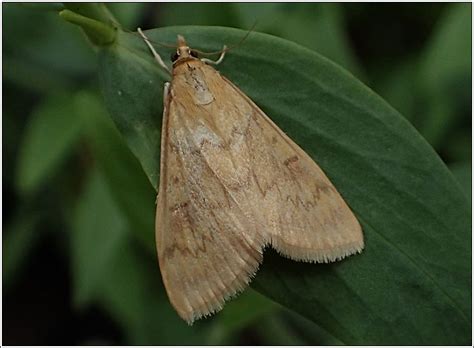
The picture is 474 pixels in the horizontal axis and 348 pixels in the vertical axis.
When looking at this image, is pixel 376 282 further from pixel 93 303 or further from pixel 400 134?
pixel 93 303

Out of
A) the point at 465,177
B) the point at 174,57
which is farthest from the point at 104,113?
the point at 465,177

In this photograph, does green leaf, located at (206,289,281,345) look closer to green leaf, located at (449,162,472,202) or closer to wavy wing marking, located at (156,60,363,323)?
wavy wing marking, located at (156,60,363,323)

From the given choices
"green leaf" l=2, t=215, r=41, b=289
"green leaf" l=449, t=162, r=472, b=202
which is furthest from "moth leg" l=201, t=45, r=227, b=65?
"green leaf" l=2, t=215, r=41, b=289

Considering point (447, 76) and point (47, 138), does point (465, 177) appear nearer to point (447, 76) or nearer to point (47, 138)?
point (447, 76)

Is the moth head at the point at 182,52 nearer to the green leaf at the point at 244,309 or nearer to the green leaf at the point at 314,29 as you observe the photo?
the green leaf at the point at 244,309

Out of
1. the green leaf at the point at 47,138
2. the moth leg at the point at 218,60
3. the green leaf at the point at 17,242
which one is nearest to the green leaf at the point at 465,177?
the moth leg at the point at 218,60

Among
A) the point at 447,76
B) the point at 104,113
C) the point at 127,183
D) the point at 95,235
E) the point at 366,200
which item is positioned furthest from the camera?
the point at 447,76

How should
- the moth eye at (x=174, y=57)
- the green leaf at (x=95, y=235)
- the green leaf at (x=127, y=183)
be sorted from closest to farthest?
the moth eye at (x=174, y=57) → the green leaf at (x=127, y=183) → the green leaf at (x=95, y=235)

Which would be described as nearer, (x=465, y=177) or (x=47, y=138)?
(x=465, y=177)
